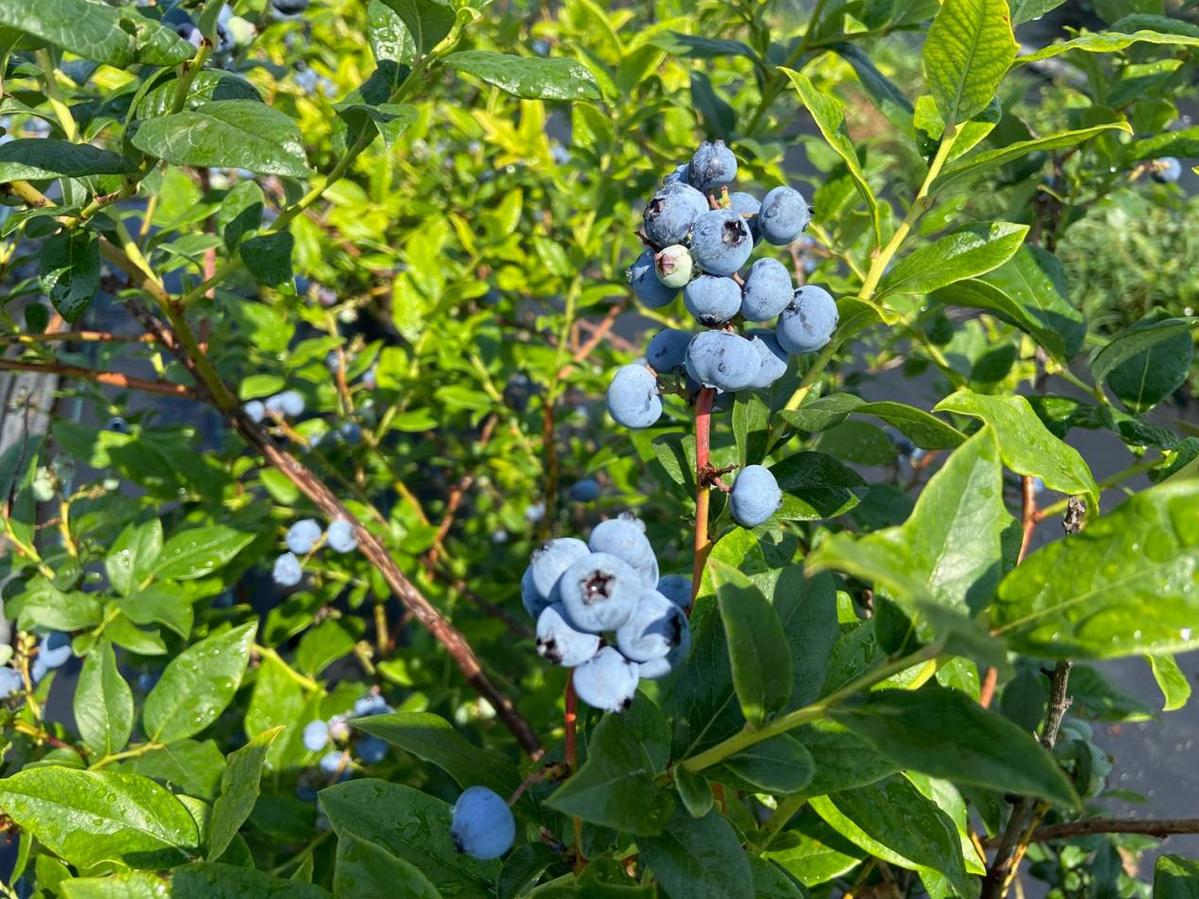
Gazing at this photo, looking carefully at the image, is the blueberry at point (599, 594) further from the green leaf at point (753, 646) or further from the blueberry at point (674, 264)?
the blueberry at point (674, 264)

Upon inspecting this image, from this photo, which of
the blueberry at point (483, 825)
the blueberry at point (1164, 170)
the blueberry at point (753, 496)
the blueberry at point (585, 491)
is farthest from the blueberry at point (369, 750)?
the blueberry at point (1164, 170)

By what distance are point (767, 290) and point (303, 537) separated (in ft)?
3.92

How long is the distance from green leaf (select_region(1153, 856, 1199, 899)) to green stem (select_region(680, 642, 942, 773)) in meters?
0.52

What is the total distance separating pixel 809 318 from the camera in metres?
0.73

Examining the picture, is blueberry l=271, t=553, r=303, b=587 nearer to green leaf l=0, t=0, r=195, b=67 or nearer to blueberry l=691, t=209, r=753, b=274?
green leaf l=0, t=0, r=195, b=67

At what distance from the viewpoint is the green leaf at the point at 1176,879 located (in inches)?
32.8

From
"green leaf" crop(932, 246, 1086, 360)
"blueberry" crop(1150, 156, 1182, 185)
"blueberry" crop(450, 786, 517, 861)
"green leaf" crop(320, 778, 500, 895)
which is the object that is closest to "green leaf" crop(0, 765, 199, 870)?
"green leaf" crop(320, 778, 500, 895)

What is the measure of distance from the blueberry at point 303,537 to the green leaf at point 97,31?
1.00m

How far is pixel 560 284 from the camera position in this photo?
2.13 m

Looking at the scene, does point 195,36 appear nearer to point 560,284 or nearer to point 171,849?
point 171,849

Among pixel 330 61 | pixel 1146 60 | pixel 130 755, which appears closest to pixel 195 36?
pixel 130 755

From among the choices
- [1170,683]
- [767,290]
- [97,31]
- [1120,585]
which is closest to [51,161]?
[97,31]

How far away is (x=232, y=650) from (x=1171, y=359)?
122cm

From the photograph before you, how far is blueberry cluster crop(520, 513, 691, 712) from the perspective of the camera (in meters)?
0.60
